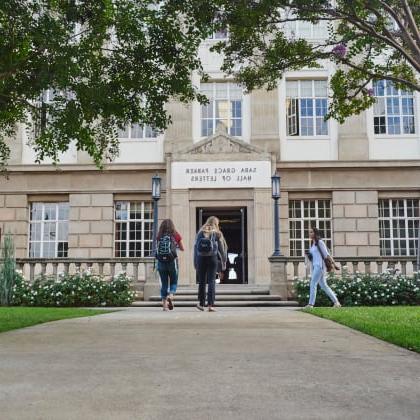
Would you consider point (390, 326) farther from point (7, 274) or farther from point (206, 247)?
point (7, 274)

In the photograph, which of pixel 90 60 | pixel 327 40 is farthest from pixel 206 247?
pixel 327 40

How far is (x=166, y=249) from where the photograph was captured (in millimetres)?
12383

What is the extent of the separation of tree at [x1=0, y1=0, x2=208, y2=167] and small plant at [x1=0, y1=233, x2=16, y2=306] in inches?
303

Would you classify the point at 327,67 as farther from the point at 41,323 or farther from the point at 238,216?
the point at 41,323

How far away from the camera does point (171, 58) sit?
9633 mm

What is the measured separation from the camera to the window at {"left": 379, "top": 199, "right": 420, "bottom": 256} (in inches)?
871

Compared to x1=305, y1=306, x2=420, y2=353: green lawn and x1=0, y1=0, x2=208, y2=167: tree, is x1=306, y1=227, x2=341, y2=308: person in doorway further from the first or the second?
x1=0, y1=0, x2=208, y2=167: tree

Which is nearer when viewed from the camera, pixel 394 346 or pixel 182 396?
pixel 182 396

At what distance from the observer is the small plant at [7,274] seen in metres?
17.0

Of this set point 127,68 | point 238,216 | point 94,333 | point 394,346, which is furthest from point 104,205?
point 394,346

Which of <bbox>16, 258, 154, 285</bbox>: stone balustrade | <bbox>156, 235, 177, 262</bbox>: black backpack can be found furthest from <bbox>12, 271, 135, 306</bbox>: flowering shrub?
<bbox>156, 235, 177, 262</bbox>: black backpack

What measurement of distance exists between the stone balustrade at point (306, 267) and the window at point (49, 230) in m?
8.62

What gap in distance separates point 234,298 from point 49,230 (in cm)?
848

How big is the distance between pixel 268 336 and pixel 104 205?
15.8m
